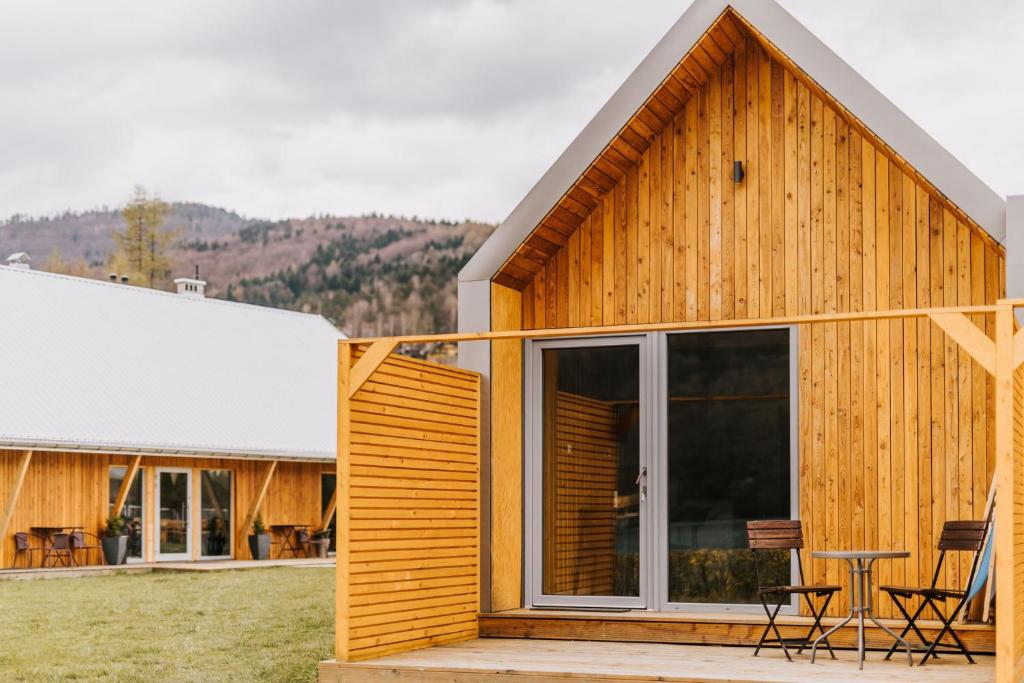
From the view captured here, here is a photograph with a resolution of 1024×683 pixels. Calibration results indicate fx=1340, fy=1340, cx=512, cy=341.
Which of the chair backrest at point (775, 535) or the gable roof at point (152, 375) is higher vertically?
the gable roof at point (152, 375)

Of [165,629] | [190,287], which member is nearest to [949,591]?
[165,629]

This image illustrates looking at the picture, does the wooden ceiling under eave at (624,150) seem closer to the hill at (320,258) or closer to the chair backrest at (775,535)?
the chair backrest at (775,535)

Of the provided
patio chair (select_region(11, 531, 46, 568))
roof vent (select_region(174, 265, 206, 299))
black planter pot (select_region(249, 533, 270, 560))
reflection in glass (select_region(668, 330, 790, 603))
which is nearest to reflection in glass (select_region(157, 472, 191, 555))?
black planter pot (select_region(249, 533, 270, 560))

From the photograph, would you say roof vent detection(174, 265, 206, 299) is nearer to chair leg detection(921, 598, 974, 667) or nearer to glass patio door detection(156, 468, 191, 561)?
glass patio door detection(156, 468, 191, 561)

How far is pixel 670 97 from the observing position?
33.2 ft

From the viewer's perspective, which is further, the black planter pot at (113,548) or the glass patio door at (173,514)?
the glass patio door at (173,514)

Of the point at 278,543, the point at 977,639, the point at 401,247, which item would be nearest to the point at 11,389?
the point at 278,543

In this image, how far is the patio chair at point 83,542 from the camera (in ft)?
70.9

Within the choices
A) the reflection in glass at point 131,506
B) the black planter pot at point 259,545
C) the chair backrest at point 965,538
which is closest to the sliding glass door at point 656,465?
the chair backrest at point 965,538

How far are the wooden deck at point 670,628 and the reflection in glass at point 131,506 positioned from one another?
14399mm

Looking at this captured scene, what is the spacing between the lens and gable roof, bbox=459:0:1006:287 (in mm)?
8859

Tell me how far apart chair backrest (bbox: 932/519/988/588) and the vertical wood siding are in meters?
0.51

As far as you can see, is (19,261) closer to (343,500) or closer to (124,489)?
(124,489)

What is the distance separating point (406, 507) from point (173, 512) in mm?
15824
